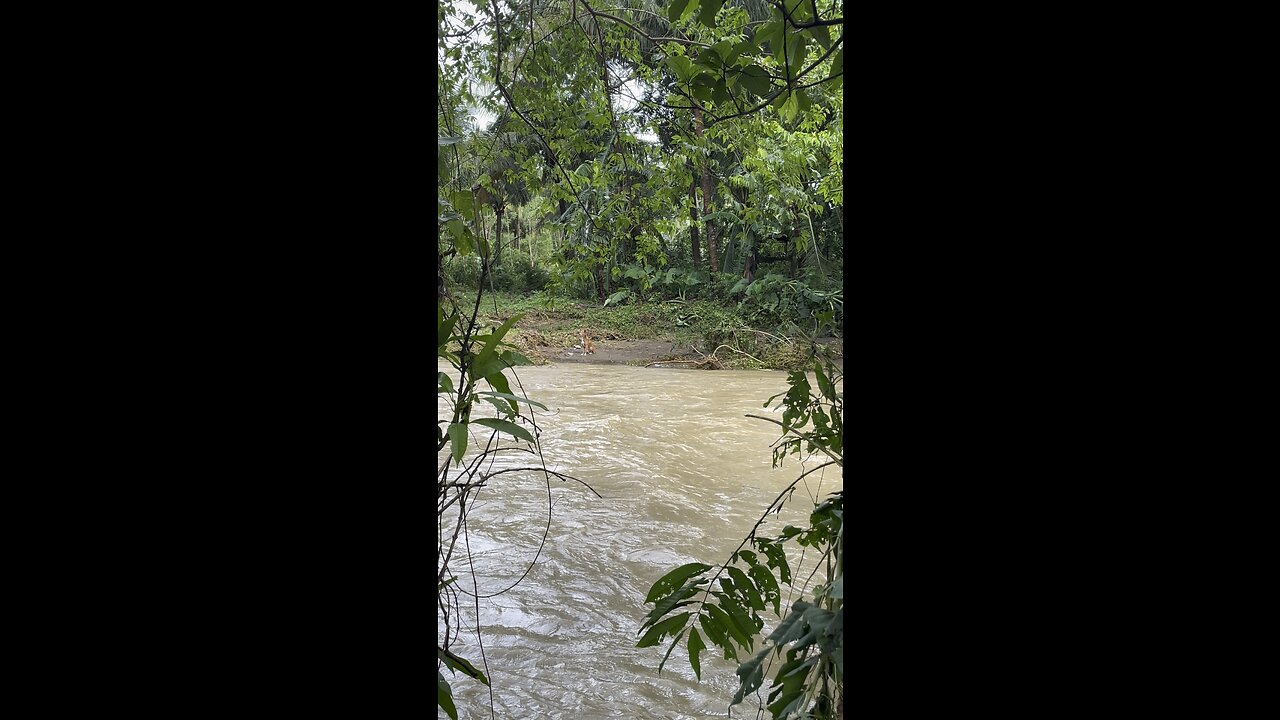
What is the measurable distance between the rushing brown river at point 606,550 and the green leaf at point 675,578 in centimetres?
26

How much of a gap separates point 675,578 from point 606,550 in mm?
2102

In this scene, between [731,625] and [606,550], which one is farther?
[606,550]

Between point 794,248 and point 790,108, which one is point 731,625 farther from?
point 794,248

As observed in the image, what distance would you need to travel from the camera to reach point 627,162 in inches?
111

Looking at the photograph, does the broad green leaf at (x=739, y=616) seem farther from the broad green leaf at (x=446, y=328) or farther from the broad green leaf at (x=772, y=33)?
the broad green leaf at (x=772, y=33)

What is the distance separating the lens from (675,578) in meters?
1.07

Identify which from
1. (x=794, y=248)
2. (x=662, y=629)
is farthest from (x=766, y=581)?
(x=794, y=248)

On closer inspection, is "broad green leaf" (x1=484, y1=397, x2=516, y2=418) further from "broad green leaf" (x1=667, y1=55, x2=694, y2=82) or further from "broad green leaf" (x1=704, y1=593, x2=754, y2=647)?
"broad green leaf" (x1=667, y1=55, x2=694, y2=82)

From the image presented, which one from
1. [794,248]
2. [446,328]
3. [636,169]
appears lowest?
[446,328]

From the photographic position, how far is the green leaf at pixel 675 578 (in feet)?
3.47

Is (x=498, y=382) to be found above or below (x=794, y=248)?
below
